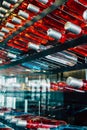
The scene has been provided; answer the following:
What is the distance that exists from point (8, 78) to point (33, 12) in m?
1.20

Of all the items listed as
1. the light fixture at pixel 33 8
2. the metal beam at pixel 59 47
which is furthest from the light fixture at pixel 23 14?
the metal beam at pixel 59 47

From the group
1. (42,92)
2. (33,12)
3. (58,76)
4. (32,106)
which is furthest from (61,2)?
(32,106)

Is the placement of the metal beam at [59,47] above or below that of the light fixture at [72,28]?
below

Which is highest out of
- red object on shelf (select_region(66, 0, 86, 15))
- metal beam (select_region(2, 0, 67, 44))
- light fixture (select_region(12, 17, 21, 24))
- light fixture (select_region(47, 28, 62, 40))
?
light fixture (select_region(12, 17, 21, 24))

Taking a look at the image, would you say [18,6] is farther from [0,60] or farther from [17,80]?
[17,80]

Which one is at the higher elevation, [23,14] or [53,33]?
[23,14]

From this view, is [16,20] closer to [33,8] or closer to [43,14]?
[33,8]

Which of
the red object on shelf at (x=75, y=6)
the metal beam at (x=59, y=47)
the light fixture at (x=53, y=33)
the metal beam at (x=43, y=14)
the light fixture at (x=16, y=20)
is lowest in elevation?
the metal beam at (x=59, y=47)

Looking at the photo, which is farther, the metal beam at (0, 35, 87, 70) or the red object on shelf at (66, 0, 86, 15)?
the red object on shelf at (66, 0, 86, 15)

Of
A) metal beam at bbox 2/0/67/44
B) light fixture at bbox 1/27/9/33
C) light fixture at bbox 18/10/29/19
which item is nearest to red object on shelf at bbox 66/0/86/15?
Answer: metal beam at bbox 2/0/67/44

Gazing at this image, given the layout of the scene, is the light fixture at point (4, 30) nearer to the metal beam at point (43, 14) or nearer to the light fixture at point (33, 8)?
the metal beam at point (43, 14)

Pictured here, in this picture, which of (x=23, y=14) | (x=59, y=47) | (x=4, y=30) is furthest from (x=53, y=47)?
(x=4, y=30)

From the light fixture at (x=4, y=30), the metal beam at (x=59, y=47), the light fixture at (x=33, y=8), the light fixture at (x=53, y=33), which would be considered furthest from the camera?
the light fixture at (x=4, y=30)

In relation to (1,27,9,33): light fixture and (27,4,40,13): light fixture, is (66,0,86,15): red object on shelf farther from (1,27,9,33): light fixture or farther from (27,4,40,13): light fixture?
(1,27,9,33): light fixture
